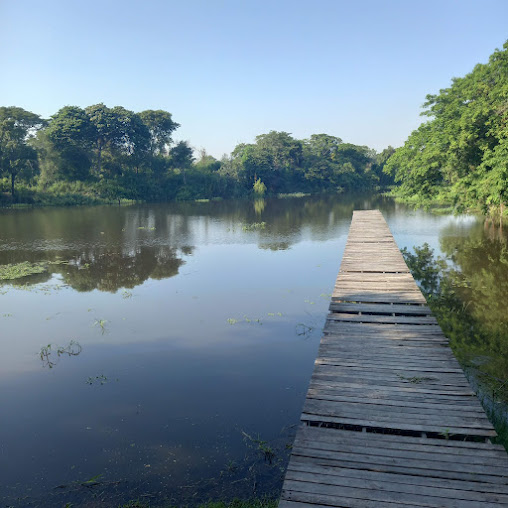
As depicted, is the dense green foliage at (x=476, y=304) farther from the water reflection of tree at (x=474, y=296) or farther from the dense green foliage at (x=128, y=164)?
the dense green foliage at (x=128, y=164)

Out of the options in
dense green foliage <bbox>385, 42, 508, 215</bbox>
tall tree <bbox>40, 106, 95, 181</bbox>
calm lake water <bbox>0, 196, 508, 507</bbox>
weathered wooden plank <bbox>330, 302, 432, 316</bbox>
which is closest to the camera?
calm lake water <bbox>0, 196, 508, 507</bbox>

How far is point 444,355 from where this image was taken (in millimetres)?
6898

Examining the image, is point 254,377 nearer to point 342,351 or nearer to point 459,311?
point 342,351

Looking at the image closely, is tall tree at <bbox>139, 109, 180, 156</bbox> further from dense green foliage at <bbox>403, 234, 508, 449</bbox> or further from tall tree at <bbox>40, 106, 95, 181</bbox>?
dense green foliage at <bbox>403, 234, 508, 449</bbox>

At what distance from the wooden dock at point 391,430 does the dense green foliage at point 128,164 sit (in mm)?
51523

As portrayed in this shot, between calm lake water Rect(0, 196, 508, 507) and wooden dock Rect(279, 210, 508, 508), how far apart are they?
1.04m

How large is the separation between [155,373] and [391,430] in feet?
16.3

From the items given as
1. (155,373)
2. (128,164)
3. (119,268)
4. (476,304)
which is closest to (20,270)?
(119,268)

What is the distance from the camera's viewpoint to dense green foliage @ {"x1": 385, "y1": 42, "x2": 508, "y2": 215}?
17.6 meters

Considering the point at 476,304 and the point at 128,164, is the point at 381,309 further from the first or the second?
the point at 128,164

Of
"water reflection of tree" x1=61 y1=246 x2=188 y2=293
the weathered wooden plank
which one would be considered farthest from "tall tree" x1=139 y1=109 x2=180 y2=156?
the weathered wooden plank

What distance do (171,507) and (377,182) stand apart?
96.9 metres

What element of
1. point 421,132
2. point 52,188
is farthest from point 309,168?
point 421,132

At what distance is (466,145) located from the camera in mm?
19297
